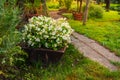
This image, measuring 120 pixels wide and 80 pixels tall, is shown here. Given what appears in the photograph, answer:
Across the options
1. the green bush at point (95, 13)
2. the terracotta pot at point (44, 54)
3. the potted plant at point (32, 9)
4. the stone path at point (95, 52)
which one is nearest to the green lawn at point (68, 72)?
the terracotta pot at point (44, 54)

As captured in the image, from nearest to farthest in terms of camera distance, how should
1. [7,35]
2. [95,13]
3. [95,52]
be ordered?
[7,35] < [95,52] < [95,13]

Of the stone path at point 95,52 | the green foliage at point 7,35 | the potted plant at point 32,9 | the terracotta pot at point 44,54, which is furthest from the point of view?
the potted plant at point 32,9

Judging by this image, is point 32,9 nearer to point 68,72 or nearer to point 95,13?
point 68,72

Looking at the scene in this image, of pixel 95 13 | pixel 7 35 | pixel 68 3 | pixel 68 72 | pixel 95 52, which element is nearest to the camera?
pixel 7 35

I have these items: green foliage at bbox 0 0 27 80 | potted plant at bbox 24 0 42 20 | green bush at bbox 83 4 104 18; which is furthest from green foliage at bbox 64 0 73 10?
green foliage at bbox 0 0 27 80

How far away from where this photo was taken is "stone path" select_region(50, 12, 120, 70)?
6287mm

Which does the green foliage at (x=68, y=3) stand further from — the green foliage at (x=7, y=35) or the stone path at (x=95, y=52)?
the green foliage at (x=7, y=35)

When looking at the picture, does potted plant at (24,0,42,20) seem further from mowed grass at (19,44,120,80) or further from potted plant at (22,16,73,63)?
mowed grass at (19,44,120,80)

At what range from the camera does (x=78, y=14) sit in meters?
13.1

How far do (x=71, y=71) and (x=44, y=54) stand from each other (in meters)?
0.64

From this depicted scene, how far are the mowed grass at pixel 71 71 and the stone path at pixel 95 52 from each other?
34 centimetres

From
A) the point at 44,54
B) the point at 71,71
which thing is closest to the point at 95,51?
the point at 71,71

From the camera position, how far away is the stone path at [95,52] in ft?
20.6

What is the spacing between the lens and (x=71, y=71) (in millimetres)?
5500
